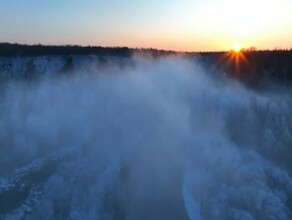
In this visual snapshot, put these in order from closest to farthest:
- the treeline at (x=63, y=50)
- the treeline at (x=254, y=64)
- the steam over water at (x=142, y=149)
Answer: the steam over water at (x=142, y=149)
the treeline at (x=254, y=64)
the treeline at (x=63, y=50)

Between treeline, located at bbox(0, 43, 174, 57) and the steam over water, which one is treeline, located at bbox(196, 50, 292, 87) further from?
treeline, located at bbox(0, 43, 174, 57)

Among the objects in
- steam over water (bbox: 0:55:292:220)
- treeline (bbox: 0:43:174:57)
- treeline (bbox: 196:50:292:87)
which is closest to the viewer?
steam over water (bbox: 0:55:292:220)

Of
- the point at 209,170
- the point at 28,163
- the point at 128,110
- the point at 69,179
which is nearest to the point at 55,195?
the point at 69,179

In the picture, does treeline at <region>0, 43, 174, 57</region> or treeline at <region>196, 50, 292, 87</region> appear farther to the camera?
treeline at <region>0, 43, 174, 57</region>

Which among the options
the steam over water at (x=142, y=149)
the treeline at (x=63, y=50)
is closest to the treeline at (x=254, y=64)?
the steam over water at (x=142, y=149)

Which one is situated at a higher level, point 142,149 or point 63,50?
point 63,50

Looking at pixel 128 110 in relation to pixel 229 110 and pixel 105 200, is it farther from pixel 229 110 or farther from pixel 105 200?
pixel 105 200

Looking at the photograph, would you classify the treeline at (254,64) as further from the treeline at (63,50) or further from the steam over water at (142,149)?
the treeline at (63,50)

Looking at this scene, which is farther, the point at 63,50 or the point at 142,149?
the point at 63,50

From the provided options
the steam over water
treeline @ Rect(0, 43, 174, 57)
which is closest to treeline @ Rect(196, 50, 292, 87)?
the steam over water
